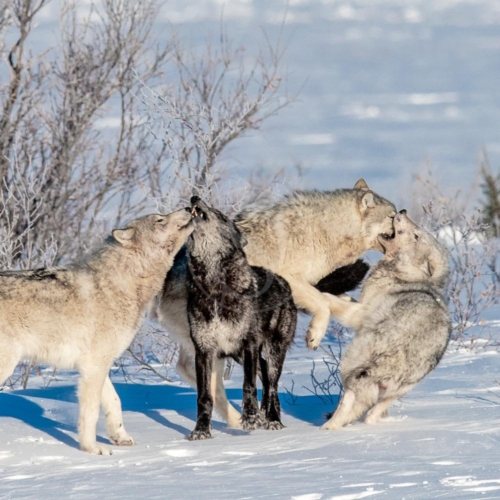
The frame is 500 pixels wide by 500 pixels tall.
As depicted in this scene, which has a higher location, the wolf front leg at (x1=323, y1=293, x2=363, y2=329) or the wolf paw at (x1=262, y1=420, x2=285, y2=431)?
the wolf front leg at (x1=323, y1=293, x2=363, y2=329)

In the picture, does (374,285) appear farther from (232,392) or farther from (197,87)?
(197,87)

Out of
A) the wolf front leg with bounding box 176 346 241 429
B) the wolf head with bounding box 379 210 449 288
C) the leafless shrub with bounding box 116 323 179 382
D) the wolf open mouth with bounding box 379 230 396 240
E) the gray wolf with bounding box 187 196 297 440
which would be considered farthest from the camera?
the leafless shrub with bounding box 116 323 179 382

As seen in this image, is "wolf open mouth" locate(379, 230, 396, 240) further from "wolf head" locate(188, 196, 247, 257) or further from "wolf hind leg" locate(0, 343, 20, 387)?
"wolf hind leg" locate(0, 343, 20, 387)

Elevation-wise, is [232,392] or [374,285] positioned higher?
[374,285]

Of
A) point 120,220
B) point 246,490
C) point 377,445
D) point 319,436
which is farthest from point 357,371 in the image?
point 120,220

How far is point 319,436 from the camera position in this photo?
6.65 metres

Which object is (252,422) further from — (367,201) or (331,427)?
(367,201)

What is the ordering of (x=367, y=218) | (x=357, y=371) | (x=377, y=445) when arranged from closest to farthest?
(x=377, y=445) < (x=357, y=371) < (x=367, y=218)

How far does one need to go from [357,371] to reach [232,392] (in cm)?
291

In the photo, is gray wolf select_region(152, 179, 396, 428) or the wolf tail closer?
gray wolf select_region(152, 179, 396, 428)

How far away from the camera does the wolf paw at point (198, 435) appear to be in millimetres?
7004

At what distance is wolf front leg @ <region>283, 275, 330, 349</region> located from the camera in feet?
25.6

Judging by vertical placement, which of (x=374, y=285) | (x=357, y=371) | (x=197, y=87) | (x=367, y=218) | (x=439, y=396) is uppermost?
(x=197, y=87)

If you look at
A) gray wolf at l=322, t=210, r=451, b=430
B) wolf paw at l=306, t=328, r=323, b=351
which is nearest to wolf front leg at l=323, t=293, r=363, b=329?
gray wolf at l=322, t=210, r=451, b=430
